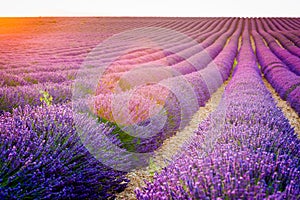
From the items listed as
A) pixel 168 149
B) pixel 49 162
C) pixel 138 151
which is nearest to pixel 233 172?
pixel 49 162

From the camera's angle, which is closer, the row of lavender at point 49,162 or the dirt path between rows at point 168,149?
the row of lavender at point 49,162

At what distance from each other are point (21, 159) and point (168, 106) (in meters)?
2.86

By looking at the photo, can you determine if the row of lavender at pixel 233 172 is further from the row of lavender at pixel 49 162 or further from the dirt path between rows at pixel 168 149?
the row of lavender at pixel 49 162

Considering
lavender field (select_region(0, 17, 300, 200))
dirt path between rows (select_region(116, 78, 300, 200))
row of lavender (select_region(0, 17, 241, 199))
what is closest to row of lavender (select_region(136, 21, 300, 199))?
lavender field (select_region(0, 17, 300, 200))

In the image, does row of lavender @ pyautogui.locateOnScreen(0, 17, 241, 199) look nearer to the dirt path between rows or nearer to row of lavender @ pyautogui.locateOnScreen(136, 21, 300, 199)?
the dirt path between rows

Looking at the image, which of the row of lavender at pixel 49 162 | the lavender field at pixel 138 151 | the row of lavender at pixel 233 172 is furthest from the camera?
the row of lavender at pixel 49 162

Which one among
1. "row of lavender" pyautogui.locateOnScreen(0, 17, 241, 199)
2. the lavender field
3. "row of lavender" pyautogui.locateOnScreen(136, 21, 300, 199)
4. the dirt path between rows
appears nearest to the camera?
"row of lavender" pyautogui.locateOnScreen(136, 21, 300, 199)

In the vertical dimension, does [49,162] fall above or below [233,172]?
below

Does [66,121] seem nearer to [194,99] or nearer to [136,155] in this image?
[136,155]

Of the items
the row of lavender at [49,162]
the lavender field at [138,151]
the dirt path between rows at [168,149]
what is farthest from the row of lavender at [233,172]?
the row of lavender at [49,162]

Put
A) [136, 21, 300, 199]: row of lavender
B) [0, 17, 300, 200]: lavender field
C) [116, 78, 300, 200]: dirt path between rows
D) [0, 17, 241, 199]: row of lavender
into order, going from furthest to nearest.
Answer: [116, 78, 300, 200]: dirt path between rows < [0, 17, 241, 199]: row of lavender < [0, 17, 300, 200]: lavender field < [136, 21, 300, 199]: row of lavender

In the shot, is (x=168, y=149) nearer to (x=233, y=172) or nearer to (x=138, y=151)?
(x=138, y=151)

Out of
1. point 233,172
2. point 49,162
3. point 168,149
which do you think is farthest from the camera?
point 168,149

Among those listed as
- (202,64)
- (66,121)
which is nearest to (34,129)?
(66,121)
